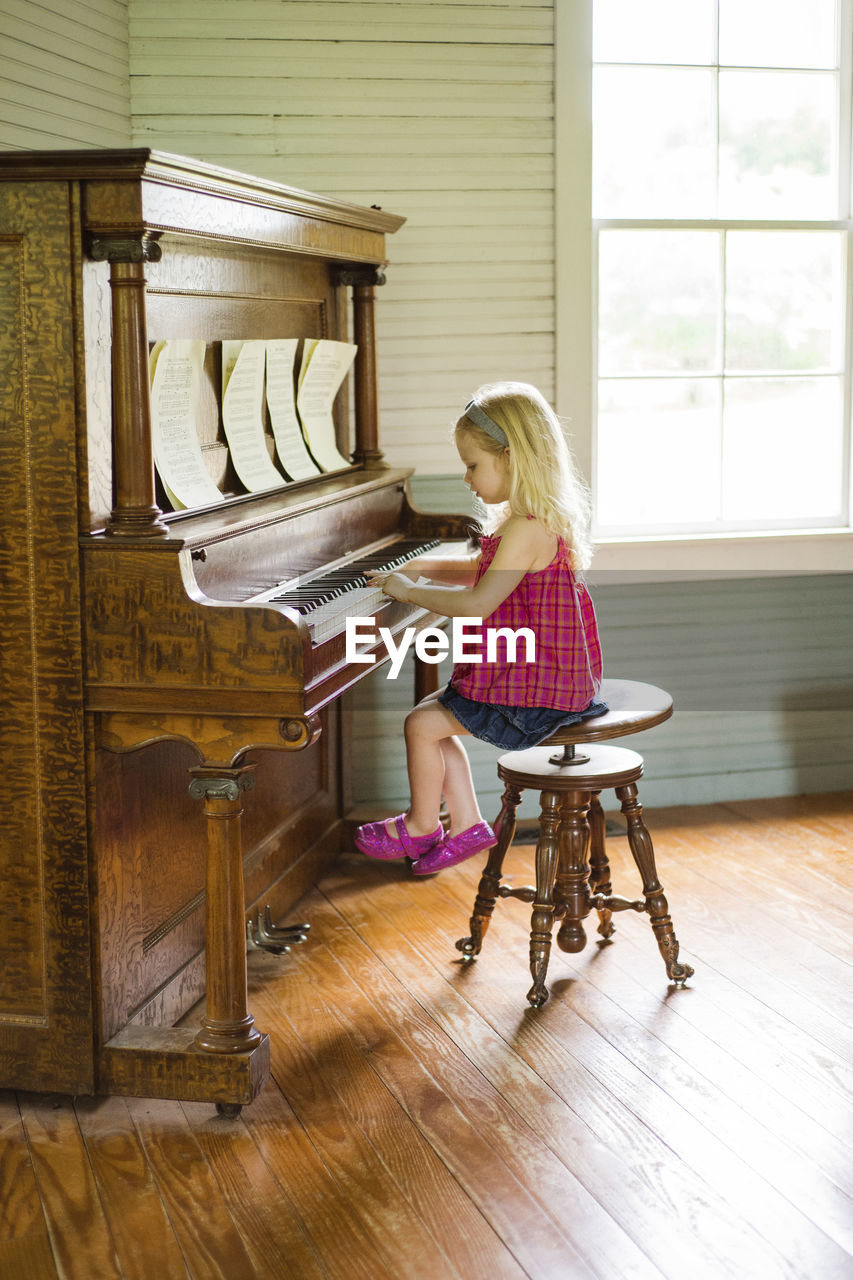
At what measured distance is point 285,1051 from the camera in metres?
2.66

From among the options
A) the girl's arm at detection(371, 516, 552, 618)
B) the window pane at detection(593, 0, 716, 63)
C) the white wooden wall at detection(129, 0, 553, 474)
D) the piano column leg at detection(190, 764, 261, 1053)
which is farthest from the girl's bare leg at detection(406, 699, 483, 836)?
the window pane at detection(593, 0, 716, 63)

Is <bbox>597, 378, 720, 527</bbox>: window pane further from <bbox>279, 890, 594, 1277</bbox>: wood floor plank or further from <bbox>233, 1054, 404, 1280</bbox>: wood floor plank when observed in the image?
<bbox>233, 1054, 404, 1280</bbox>: wood floor plank

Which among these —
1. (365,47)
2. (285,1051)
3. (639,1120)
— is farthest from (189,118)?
(639,1120)

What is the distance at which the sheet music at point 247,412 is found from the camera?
280 centimetres

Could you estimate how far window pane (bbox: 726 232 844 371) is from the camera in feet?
13.5

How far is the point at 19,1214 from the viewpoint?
2.10 meters

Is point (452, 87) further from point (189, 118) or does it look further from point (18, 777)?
point (18, 777)

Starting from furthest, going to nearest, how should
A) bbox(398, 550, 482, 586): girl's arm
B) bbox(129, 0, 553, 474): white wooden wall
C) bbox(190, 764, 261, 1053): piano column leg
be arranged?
bbox(129, 0, 553, 474): white wooden wall
bbox(398, 550, 482, 586): girl's arm
bbox(190, 764, 261, 1053): piano column leg

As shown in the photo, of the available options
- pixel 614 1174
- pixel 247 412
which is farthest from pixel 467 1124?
pixel 247 412

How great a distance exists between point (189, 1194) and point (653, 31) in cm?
336

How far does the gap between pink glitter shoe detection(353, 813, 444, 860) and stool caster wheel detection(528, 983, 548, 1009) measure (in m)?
0.37

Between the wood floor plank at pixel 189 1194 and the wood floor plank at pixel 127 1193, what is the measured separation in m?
0.01

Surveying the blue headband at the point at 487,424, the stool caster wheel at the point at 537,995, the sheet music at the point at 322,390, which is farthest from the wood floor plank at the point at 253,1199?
the sheet music at the point at 322,390

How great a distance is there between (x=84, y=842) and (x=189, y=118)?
7.33ft
